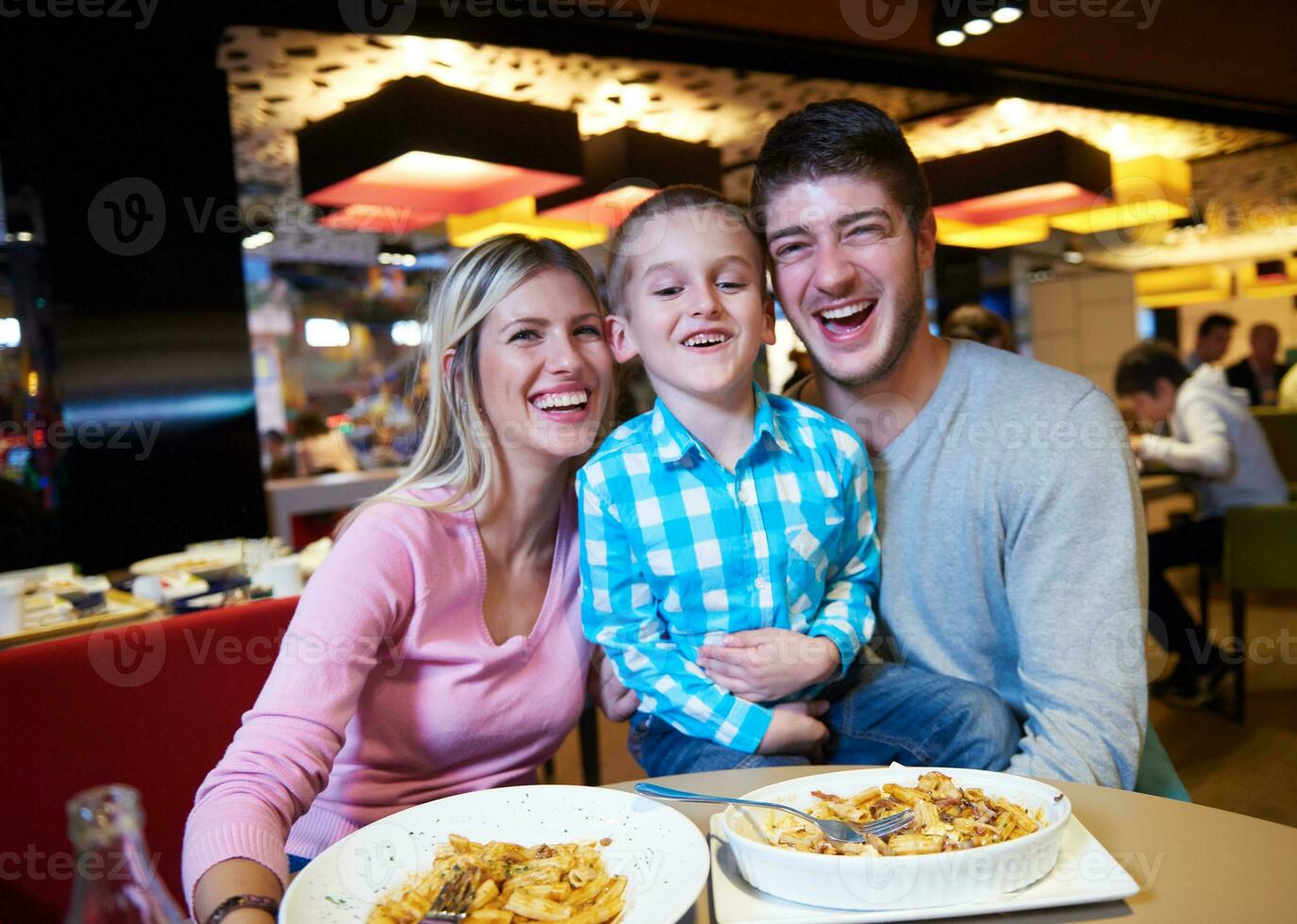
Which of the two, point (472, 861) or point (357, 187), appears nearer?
point (472, 861)

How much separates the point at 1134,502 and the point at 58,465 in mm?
4528

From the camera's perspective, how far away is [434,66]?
563 centimetres

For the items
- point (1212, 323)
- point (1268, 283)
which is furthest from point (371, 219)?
point (1268, 283)

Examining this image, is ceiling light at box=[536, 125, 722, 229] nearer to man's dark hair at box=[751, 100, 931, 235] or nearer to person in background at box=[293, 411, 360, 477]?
man's dark hair at box=[751, 100, 931, 235]

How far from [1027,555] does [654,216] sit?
84cm

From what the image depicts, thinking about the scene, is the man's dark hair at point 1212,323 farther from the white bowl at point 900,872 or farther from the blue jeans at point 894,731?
the white bowl at point 900,872

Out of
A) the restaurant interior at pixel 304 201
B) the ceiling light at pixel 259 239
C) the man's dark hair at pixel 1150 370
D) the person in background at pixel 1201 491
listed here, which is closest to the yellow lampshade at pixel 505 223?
the restaurant interior at pixel 304 201

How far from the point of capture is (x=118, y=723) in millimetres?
1442

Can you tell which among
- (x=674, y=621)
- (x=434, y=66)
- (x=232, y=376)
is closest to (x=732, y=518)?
(x=674, y=621)

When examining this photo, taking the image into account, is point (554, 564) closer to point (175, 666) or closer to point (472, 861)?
point (175, 666)

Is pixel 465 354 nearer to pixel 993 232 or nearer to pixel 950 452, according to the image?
pixel 950 452

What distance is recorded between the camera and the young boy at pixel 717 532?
1427 millimetres

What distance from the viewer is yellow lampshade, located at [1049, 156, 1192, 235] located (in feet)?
23.7

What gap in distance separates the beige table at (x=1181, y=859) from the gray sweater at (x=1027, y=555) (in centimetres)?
32
